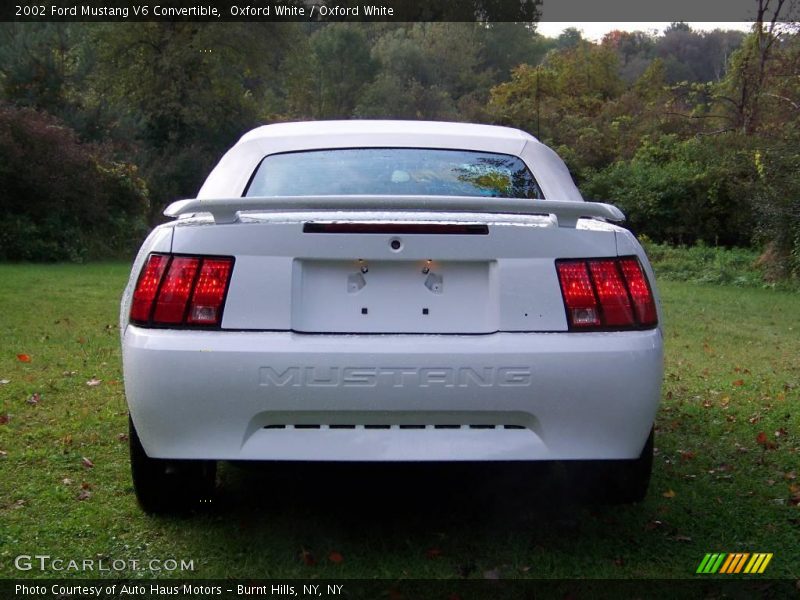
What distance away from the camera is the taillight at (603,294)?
3.32 metres

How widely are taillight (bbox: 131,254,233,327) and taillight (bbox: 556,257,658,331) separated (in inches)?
45.5

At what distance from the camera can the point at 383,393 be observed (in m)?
3.18

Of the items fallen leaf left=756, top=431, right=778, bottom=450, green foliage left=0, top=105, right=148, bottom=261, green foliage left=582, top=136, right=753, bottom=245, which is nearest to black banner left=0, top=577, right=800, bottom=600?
fallen leaf left=756, top=431, right=778, bottom=450

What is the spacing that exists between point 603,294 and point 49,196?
20.7 metres

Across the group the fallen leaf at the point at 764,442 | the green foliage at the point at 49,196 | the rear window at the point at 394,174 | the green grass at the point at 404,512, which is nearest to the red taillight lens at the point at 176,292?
the green grass at the point at 404,512

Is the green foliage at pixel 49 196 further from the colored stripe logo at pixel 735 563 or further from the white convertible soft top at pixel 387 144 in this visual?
the colored stripe logo at pixel 735 563

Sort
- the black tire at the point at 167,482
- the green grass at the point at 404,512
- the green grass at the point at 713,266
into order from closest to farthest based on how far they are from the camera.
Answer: the green grass at the point at 404,512
the black tire at the point at 167,482
the green grass at the point at 713,266

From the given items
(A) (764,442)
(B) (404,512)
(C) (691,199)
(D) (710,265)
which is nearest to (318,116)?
(C) (691,199)

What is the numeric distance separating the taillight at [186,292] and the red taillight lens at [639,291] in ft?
4.49

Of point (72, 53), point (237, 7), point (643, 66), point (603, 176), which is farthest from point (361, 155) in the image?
point (643, 66)

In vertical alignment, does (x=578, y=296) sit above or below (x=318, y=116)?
above

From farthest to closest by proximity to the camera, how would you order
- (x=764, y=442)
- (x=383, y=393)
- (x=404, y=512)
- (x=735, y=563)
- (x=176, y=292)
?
1. (x=764, y=442)
2. (x=404, y=512)
3. (x=735, y=563)
4. (x=176, y=292)
5. (x=383, y=393)

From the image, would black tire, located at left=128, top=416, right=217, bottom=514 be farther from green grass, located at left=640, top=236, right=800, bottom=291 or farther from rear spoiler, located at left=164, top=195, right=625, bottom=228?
green grass, located at left=640, top=236, right=800, bottom=291

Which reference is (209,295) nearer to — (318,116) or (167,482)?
(167,482)
